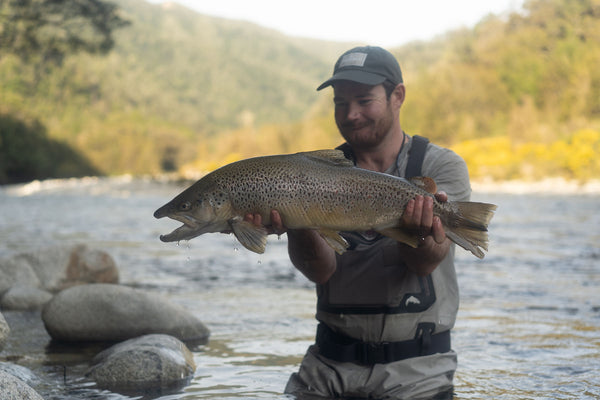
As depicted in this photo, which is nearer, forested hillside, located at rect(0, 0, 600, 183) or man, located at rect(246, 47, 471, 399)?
man, located at rect(246, 47, 471, 399)

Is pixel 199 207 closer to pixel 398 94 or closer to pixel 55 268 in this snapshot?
pixel 398 94

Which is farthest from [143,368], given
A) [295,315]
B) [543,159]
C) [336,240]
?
[543,159]

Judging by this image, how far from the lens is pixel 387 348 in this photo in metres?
3.29

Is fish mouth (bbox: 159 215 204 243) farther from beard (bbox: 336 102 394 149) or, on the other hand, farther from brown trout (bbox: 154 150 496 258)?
beard (bbox: 336 102 394 149)

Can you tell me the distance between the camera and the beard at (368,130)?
3.29 meters

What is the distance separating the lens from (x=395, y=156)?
339cm

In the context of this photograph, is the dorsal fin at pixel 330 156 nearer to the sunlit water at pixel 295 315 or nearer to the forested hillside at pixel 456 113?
the sunlit water at pixel 295 315

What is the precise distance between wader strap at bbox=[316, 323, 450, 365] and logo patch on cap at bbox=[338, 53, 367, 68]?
1.22 meters

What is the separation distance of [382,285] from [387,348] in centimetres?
29

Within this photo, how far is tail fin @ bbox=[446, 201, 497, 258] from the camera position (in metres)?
2.73

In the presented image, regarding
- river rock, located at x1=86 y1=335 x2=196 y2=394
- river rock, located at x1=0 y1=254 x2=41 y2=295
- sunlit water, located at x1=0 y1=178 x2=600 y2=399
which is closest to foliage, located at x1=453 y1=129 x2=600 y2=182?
sunlit water, located at x1=0 y1=178 x2=600 y2=399

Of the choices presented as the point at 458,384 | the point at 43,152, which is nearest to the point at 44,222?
the point at 458,384

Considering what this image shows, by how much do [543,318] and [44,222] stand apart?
706 inches

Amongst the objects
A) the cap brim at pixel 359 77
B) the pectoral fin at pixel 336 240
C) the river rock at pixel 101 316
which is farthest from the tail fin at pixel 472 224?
the river rock at pixel 101 316
